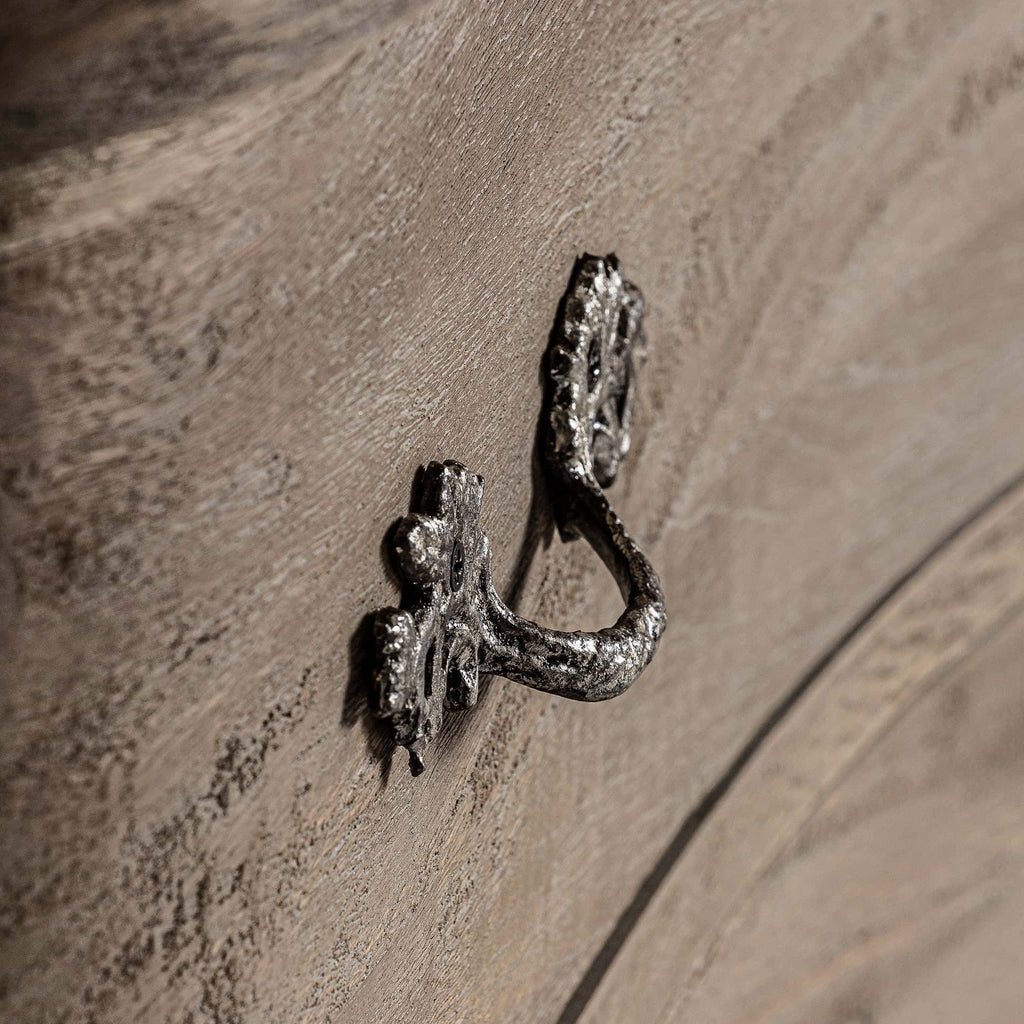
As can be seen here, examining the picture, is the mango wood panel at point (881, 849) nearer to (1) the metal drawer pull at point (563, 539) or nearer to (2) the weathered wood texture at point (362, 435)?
(2) the weathered wood texture at point (362, 435)

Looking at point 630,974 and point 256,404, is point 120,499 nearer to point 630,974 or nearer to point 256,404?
point 256,404

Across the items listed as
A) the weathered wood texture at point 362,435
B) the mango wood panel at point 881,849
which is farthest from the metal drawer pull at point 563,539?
the mango wood panel at point 881,849

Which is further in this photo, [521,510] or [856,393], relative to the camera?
[856,393]

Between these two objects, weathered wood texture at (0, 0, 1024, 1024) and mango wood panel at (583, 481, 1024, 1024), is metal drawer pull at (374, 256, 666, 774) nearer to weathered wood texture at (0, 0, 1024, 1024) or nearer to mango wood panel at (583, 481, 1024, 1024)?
weathered wood texture at (0, 0, 1024, 1024)

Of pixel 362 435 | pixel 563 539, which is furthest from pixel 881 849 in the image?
pixel 362 435

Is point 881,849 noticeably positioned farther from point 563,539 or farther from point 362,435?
point 362,435

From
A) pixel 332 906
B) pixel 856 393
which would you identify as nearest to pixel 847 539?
pixel 856 393

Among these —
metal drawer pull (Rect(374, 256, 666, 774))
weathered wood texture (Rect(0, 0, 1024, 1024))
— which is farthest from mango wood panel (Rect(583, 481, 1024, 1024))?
metal drawer pull (Rect(374, 256, 666, 774))
